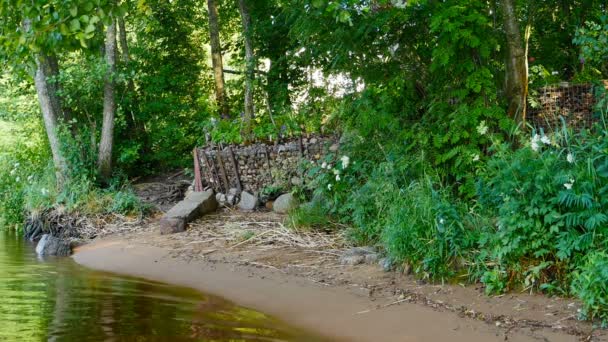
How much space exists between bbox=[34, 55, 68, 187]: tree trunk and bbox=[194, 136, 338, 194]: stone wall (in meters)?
3.06

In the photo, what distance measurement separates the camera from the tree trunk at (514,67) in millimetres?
8336


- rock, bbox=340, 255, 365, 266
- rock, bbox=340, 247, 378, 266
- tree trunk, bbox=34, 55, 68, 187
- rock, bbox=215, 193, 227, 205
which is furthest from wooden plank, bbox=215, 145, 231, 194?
rock, bbox=340, 255, 365, 266

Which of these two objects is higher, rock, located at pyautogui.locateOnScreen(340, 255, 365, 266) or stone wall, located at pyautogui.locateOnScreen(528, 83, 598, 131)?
stone wall, located at pyautogui.locateOnScreen(528, 83, 598, 131)

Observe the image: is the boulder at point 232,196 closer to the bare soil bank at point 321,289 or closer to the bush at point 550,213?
the bare soil bank at point 321,289

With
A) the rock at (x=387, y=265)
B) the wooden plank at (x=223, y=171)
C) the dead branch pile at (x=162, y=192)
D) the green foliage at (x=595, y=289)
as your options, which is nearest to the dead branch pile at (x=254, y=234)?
the wooden plank at (x=223, y=171)

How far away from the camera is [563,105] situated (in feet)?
27.5

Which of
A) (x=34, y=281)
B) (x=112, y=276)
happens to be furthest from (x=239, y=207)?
(x=34, y=281)

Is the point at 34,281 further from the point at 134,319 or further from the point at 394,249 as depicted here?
the point at 394,249

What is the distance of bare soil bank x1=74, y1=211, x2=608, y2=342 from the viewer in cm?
570

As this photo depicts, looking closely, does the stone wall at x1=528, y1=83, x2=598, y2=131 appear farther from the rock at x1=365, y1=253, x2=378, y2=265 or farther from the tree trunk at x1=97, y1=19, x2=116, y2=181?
the tree trunk at x1=97, y1=19, x2=116, y2=181

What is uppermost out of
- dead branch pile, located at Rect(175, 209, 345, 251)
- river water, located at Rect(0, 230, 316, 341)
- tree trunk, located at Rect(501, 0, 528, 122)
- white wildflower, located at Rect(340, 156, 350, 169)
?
tree trunk, located at Rect(501, 0, 528, 122)

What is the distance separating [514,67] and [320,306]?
403 centimetres

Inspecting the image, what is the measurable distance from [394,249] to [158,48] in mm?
12926

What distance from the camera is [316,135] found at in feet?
39.1
